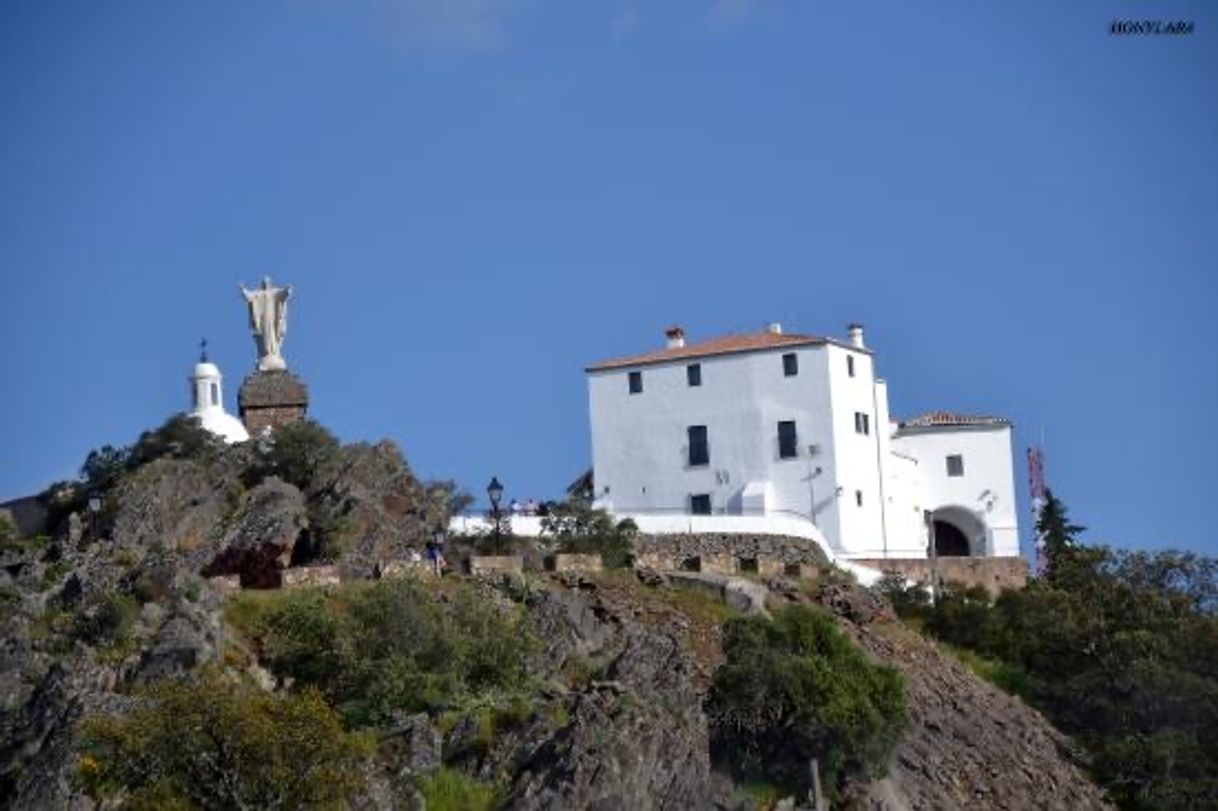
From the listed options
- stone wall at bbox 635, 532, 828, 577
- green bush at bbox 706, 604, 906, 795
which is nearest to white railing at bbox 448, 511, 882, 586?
stone wall at bbox 635, 532, 828, 577

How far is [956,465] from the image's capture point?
8881 centimetres

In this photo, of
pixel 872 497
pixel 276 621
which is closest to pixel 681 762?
pixel 276 621

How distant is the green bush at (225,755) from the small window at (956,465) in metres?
42.8

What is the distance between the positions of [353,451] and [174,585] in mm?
13190

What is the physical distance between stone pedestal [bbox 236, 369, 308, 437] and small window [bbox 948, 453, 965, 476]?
22.6 m

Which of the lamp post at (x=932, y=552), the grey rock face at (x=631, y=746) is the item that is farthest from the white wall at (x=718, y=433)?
the grey rock face at (x=631, y=746)

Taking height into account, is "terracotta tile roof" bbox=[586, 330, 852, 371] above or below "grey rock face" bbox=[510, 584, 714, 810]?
above

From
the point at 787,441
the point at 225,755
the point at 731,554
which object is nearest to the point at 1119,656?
the point at 731,554

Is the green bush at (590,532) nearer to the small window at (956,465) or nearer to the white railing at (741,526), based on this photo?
the white railing at (741,526)

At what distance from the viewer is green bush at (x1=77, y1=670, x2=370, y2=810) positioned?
159 feet

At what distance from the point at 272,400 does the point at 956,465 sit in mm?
23628

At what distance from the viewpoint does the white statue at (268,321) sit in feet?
260

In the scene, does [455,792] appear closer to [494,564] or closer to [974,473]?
[494,564]

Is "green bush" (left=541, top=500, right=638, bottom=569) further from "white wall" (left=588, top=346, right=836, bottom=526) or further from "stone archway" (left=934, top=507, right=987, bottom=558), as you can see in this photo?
"stone archway" (left=934, top=507, right=987, bottom=558)
